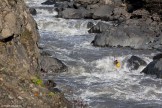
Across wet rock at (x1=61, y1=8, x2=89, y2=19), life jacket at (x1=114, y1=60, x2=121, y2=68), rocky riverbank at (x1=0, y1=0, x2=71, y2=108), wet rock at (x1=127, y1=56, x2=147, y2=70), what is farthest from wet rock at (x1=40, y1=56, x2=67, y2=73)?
wet rock at (x1=61, y1=8, x2=89, y2=19)

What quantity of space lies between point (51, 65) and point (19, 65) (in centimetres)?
1093

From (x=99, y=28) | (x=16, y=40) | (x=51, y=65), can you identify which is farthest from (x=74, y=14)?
(x=16, y=40)

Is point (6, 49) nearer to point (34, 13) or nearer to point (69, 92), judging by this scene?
point (69, 92)

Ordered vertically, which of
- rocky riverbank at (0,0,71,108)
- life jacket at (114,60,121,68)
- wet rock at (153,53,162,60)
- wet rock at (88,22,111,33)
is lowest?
wet rock at (153,53,162,60)

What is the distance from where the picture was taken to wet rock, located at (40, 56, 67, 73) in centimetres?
2005

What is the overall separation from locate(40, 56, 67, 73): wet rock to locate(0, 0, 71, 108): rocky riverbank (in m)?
8.37

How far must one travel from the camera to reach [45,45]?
26.6 m

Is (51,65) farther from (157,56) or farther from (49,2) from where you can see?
(49,2)

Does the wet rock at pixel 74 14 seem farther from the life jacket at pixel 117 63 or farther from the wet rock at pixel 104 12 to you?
the life jacket at pixel 117 63

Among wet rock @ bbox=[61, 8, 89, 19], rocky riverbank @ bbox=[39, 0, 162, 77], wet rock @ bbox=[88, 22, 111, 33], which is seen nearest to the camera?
rocky riverbank @ bbox=[39, 0, 162, 77]

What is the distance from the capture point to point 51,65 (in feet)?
66.6

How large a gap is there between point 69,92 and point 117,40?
11.7 m

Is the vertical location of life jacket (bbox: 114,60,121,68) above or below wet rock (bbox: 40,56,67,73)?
below

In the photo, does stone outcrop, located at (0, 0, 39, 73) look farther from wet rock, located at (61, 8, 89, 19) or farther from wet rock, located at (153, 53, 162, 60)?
wet rock, located at (61, 8, 89, 19)
